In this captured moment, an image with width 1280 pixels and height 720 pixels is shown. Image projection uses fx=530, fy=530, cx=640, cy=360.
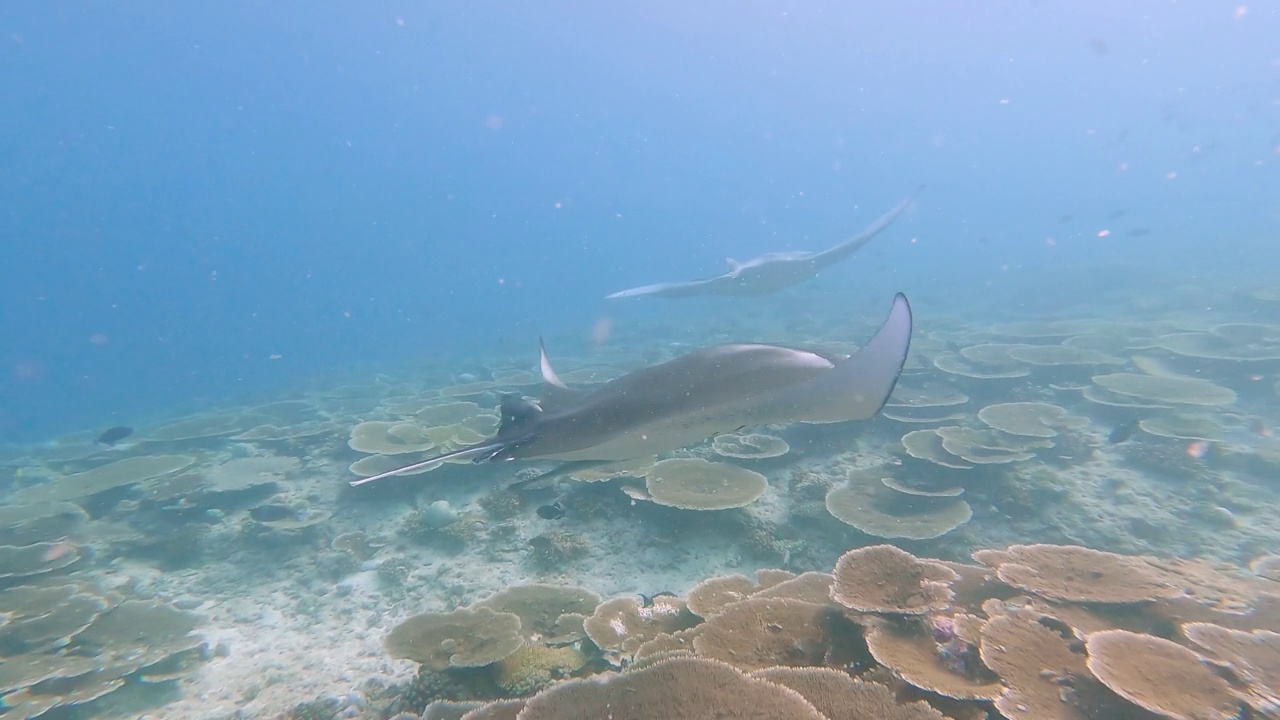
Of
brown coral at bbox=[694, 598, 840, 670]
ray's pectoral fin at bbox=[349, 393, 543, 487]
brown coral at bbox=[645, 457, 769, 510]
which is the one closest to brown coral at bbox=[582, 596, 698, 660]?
brown coral at bbox=[694, 598, 840, 670]

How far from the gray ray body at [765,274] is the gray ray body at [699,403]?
8533mm

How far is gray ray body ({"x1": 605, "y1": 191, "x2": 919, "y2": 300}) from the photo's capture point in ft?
44.4

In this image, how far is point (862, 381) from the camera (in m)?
3.33

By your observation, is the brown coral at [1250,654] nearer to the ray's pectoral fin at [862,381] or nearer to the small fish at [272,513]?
the ray's pectoral fin at [862,381]

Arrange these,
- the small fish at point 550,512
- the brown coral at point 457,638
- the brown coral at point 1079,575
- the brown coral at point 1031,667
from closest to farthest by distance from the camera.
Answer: the brown coral at point 1031,667
the brown coral at point 1079,575
the brown coral at point 457,638
the small fish at point 550,512

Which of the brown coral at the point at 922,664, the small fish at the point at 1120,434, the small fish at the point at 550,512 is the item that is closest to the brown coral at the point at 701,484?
the small fish at the point at 550,512

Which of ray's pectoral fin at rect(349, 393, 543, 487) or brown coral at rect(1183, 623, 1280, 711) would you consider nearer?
Result: brown coral at rect(1183, 623, 1280, 711)

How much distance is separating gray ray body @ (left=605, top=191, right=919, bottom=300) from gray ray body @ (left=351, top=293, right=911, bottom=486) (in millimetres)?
8533

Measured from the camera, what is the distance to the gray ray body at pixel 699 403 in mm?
3387

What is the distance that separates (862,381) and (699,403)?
1.03 metres

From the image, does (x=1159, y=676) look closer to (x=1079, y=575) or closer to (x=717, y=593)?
(x=1079, y=575)

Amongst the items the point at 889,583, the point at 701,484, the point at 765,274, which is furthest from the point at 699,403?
the point at 765,274

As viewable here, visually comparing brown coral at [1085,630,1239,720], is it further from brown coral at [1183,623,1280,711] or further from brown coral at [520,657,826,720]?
brown coral at [520,657,826,720]

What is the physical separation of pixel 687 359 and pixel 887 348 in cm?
127
